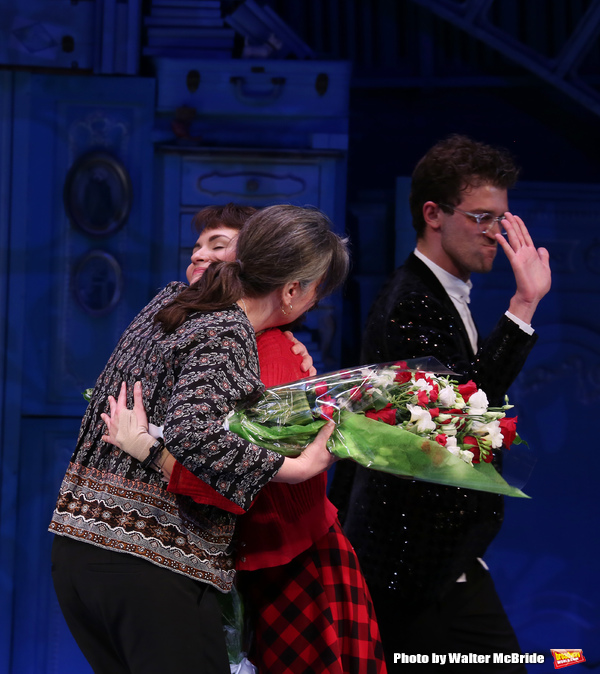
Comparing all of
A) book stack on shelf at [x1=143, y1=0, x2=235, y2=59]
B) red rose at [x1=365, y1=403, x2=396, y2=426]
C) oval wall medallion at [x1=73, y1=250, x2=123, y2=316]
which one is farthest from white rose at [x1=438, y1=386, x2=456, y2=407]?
book stack on shelf at [x1=143, y1=0, x2=235, y2=59]

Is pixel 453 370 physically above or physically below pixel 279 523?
above

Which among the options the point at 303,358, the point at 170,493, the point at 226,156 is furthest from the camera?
the point at 226,156

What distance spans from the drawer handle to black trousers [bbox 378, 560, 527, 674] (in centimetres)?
172

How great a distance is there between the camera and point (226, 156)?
2898 mm

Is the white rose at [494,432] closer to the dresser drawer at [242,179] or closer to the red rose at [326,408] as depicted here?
the red rose at [326,408]

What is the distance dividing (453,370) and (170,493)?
2.54 feet

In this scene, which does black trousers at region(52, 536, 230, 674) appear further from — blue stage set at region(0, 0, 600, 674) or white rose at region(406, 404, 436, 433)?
blue stage set at region(0, 0, 600, 674)

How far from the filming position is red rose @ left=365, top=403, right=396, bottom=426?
1691mm

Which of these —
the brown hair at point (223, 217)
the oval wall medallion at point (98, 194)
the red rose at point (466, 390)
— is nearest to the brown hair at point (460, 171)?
the brown hair at point (223, 217)

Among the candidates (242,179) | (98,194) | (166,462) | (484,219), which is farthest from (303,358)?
(98,194)

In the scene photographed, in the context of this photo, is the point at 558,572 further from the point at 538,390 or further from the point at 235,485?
the point at 235,485

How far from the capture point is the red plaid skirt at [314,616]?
5.83ft

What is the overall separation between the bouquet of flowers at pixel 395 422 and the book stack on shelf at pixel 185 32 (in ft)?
5.39

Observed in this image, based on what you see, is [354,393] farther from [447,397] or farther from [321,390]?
[447,397]
